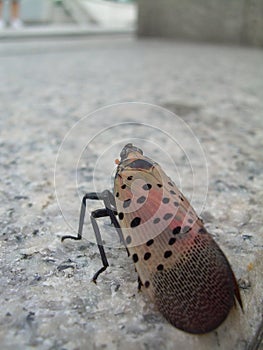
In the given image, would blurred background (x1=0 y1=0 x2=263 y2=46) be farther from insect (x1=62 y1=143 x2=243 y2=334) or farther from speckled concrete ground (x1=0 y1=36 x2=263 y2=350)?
insect (x1=62 y1=143 x2=243 y2=334)

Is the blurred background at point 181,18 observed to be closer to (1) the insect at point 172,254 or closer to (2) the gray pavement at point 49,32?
(2) the gray pavement at point 49,32

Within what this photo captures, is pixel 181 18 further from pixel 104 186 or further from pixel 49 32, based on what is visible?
pixel 104 186

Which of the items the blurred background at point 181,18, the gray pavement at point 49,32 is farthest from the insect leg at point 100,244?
the blurred background at point 181,18

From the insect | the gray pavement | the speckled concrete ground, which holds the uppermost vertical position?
the insect

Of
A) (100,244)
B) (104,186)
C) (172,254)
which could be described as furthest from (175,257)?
(104,186)

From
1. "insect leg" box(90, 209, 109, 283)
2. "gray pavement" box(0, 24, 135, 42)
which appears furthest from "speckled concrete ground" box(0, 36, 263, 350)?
"gray pavement" box(0, 24, 135, 42)

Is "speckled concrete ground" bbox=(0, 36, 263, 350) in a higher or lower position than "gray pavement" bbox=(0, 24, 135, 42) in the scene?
higher

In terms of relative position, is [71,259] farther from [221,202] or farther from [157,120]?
[157,120]

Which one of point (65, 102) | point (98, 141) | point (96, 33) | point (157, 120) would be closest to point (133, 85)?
point (65, 102)
